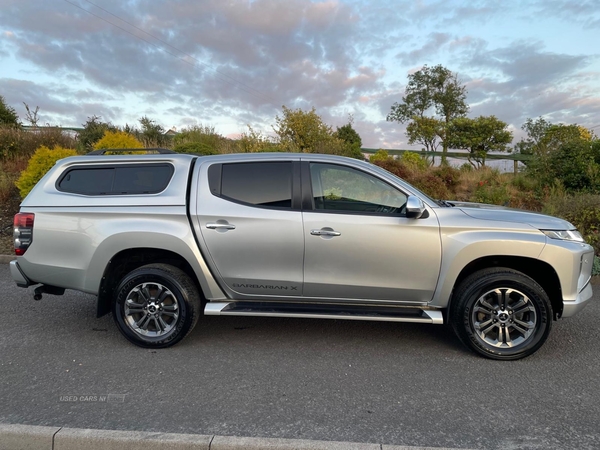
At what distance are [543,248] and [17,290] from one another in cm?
670

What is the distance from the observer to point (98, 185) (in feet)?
13.0

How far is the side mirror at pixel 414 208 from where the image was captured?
11.3ft

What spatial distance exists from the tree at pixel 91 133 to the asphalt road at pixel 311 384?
1069 centimetres

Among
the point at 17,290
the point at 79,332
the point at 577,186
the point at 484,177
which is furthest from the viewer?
the point at 484,177

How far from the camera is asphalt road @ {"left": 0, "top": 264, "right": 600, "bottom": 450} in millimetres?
2600

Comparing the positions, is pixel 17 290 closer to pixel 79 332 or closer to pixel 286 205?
pixel 79 332

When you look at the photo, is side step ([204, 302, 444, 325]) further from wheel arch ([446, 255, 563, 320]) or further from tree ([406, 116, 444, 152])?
tree ([406, 116, 444, 152])

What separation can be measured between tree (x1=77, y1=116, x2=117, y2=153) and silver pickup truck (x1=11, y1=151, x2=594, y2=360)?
1057 centimetres

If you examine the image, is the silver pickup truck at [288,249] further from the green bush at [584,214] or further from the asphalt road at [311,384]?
the green bush at [584,214]

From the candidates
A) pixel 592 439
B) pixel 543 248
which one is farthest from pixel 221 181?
pixel 592 439

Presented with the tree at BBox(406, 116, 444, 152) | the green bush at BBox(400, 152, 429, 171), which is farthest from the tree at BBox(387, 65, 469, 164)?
the green bush at BBox(400, 152, 429, 171)

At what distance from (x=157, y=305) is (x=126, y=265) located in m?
0.60

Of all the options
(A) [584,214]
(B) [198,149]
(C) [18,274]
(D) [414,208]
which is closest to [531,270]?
(D) [414,208]

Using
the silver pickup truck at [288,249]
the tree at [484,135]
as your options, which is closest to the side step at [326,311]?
the silver pickup truck at [288,249]
